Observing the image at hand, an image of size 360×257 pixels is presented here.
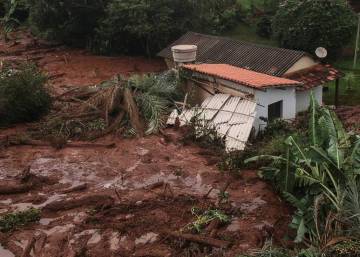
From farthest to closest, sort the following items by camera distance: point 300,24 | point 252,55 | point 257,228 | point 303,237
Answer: point 300,24 < point 252,55 < point 257,228 < point 303,237

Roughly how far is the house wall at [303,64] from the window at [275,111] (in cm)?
220

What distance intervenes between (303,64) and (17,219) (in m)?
12.3

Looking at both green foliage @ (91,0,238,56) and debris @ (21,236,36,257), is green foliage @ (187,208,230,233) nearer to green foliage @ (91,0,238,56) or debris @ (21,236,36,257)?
debris @ (21,236,36,257)

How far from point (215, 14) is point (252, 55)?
10.9 m

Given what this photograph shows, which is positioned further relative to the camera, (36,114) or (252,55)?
(252,55)

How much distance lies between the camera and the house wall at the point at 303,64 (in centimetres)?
1959

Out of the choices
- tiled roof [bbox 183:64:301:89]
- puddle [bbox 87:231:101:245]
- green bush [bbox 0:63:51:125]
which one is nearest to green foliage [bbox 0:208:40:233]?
puddle [bbox 87:231:101:245]

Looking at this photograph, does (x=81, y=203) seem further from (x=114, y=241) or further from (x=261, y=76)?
(x=261, y=76)

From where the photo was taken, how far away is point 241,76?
18.0 metres

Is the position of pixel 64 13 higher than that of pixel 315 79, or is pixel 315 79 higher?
pixel 64 13

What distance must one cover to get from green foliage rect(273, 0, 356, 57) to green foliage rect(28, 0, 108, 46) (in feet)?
32.5

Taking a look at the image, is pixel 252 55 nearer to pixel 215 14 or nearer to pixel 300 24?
pixel 300 24

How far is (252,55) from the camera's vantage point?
2078 cm

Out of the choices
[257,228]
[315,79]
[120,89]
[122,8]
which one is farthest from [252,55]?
[257,228]
